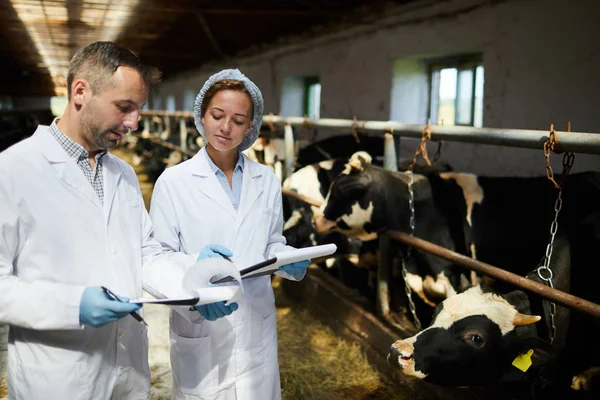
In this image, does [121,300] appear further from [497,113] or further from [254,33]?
[254,33]

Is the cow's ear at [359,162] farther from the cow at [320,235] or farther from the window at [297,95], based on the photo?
the window at [297,95]

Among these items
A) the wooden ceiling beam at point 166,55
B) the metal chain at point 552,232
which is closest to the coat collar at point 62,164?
the metal chain at point 552,232

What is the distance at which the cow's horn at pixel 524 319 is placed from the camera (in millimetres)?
2441

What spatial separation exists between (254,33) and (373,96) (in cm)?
379

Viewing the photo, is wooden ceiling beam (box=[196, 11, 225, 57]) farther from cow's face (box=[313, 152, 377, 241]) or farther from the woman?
the woman

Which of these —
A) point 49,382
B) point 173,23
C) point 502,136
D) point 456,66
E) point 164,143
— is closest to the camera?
point 49,382

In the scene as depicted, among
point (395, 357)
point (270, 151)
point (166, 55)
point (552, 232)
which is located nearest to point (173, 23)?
point (166, 55)

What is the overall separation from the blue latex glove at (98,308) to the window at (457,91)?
5.27 metres

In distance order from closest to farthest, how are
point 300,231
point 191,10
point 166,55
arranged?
1. point 300,231
2. point 191,10
3. point 166,55

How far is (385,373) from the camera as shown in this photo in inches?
146

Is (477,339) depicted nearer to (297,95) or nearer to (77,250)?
(77,250)

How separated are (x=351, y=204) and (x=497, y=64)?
2386 mm

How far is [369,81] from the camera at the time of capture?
7668 millimetres

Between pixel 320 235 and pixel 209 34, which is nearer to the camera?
pixel 320 235
